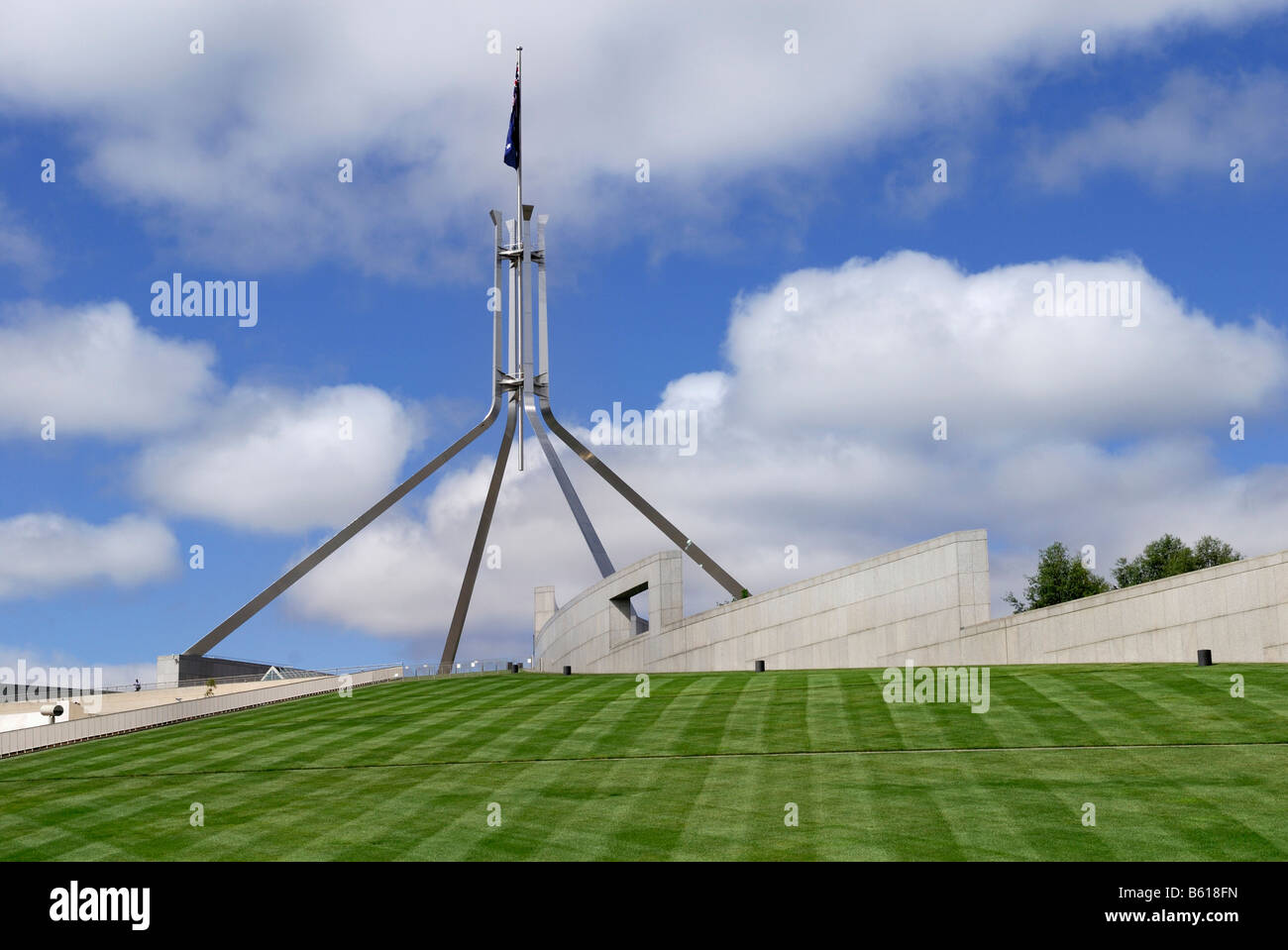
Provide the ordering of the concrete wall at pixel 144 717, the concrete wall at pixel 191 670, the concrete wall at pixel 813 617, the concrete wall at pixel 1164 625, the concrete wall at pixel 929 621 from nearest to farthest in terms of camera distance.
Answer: the concrete wall at pixel 144 717 → the concrete wall at pixel 1164 625 → the concrete wall at pixel 929 621 → the concrete wall at pixel 813 617 → the concrete wall at pixel 191 670

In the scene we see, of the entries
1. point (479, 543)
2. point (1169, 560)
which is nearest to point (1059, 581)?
point (1169, 560)

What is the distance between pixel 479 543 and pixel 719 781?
2018 inches

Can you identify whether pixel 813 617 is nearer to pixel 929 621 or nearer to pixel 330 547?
pixel 929 621

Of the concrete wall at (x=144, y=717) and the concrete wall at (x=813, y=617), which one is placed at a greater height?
the concrete wall at (x=813, y=617)

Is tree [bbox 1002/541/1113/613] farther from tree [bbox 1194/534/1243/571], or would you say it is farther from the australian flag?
the australian flag

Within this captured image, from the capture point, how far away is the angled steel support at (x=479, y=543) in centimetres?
6306

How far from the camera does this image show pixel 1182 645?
1326 inches

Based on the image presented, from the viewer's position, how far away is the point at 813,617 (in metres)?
43.4

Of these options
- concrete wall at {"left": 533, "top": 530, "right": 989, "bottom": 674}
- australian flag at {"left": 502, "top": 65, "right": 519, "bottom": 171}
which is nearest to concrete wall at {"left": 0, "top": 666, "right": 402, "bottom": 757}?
concrete wall at {"left": 533, "top": 530, "right": 989, "bottom": 674}

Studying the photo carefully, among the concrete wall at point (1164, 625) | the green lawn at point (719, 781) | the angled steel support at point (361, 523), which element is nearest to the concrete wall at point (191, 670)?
the angled steel support at point (361, 523)

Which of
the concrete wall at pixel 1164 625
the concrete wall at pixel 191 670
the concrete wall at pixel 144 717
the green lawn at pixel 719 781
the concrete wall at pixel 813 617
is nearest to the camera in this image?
the green lawn at pixel 719 781

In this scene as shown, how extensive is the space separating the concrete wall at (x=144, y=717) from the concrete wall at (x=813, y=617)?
13.7m

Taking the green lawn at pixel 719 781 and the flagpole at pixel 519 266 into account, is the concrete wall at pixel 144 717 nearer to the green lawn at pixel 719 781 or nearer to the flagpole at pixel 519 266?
the green lawn at pixel 719 781
